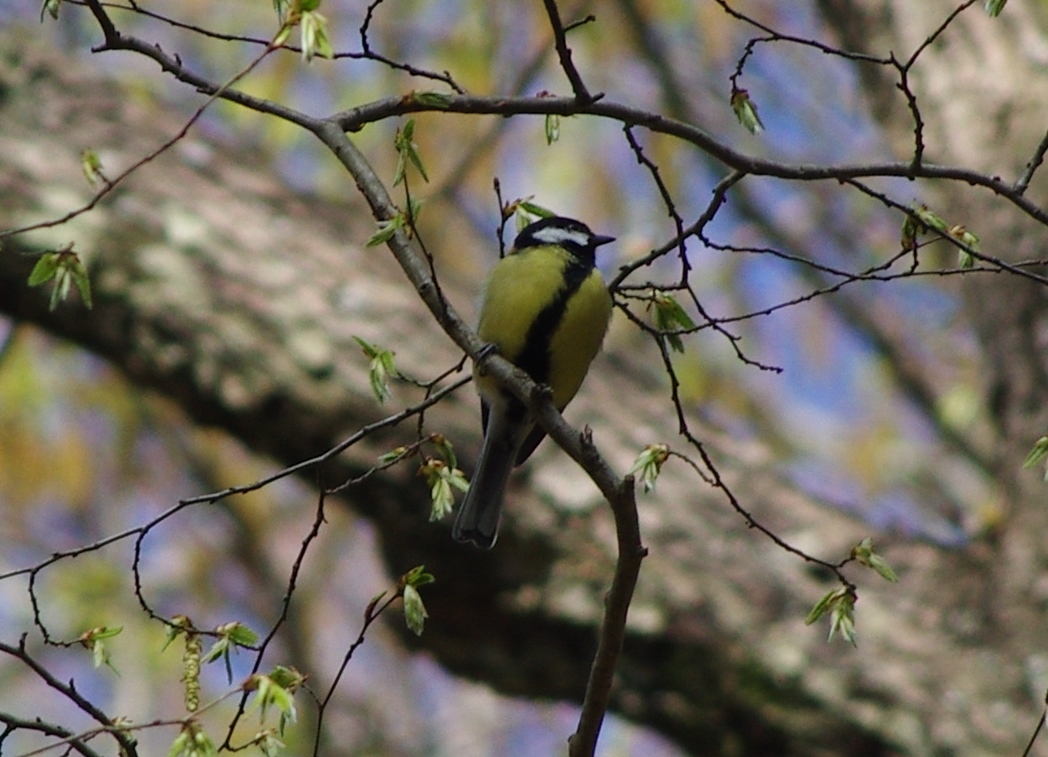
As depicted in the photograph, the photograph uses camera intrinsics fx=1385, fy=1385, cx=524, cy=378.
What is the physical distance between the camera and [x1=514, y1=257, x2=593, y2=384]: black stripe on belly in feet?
11.4

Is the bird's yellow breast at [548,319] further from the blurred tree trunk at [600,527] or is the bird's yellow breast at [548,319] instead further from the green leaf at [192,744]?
the green leaf at [192,744]

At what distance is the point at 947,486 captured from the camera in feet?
24.5

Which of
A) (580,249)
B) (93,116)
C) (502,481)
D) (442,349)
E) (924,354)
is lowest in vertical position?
(502,481)

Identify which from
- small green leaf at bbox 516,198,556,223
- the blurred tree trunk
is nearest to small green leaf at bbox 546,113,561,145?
small green leaf at bbox 516,198,556,223

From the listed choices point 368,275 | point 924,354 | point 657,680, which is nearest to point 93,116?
point 368,275

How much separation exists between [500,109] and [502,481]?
1.45 meters

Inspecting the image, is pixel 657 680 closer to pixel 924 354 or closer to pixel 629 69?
pixel 924 354

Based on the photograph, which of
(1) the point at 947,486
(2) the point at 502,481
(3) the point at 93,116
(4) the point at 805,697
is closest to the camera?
(2) the point at 502,481

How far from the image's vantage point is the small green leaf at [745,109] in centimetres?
250

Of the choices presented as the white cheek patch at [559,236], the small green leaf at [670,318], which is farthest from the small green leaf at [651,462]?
the white cheek patch at [559,236]

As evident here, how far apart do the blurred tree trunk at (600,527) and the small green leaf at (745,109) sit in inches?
88.0

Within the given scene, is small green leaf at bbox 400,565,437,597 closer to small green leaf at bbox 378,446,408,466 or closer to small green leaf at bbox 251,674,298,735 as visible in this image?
small green leaf at bbox 378,446,408,466

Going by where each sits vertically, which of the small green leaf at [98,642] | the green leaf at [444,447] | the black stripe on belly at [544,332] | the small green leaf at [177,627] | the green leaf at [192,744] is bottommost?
the green leaf at [192,744]

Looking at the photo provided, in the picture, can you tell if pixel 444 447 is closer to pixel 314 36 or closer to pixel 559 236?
pixel 314 36
